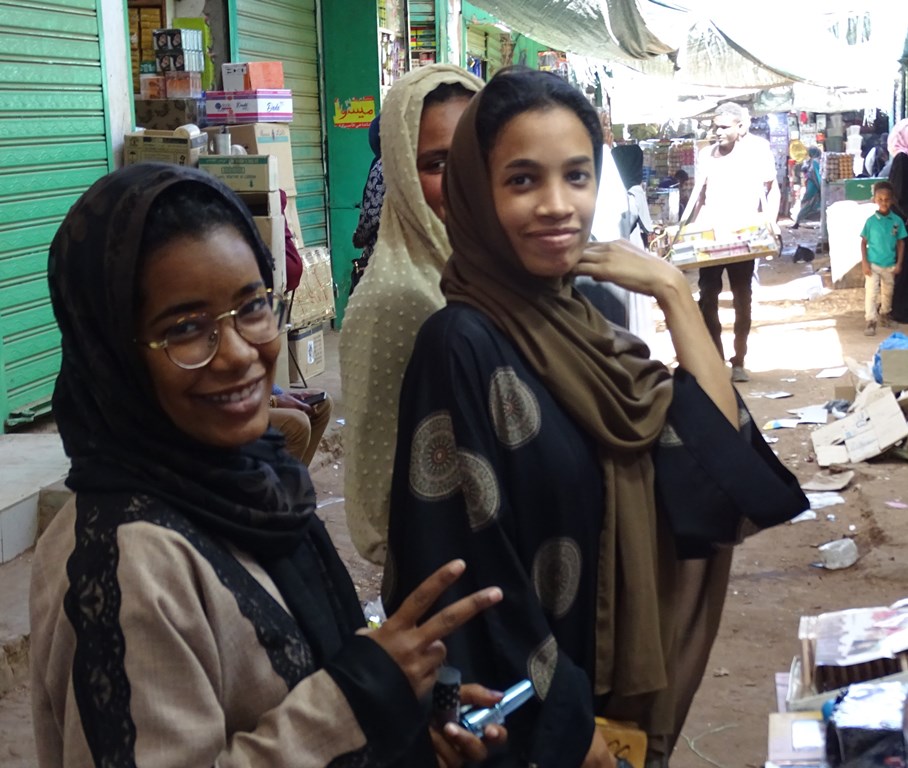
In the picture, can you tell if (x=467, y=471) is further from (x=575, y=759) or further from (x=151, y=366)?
(x=151, y=366)

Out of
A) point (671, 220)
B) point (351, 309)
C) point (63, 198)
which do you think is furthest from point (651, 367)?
point (671, 220)

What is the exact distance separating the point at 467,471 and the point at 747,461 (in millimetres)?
455

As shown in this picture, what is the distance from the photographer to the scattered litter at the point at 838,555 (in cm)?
515

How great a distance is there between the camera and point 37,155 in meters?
5.86

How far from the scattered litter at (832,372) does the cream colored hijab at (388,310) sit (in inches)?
293

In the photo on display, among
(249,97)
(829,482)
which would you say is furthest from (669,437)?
(249,97)

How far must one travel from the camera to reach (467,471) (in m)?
1.67

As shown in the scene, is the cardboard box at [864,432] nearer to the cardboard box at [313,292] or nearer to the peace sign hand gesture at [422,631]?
the cardboard box at [313,292]

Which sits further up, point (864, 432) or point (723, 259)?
point (723, 259)

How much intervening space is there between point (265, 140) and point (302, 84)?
2.79 m

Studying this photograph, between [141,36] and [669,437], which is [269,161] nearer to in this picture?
[141,36]

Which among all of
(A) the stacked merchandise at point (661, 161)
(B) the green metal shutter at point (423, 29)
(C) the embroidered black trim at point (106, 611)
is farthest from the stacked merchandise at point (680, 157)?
(C) the embroidered black trim at point (106, 611)

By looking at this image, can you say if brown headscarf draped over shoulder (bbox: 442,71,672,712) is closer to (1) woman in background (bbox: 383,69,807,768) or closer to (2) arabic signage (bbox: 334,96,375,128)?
(1) woman in background (bbox: 383,69,807,768)

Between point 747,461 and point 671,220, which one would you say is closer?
point 747,461
